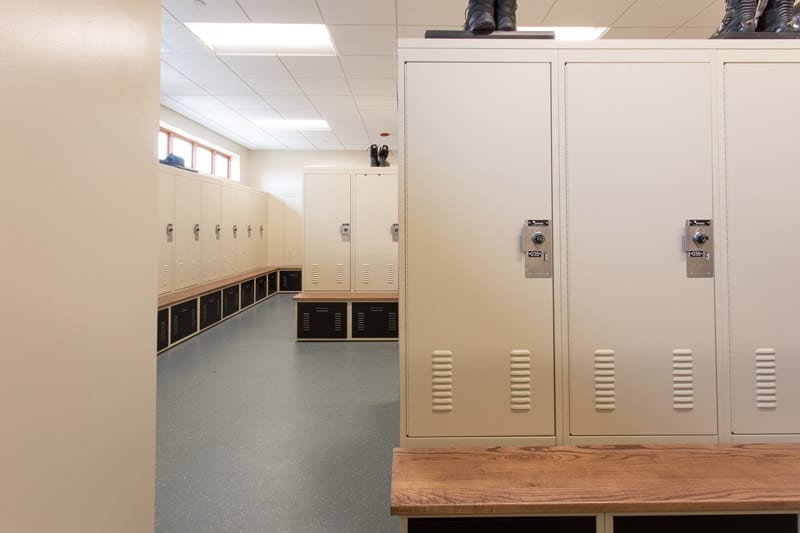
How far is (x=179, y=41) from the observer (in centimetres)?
398

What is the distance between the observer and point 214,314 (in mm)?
5848

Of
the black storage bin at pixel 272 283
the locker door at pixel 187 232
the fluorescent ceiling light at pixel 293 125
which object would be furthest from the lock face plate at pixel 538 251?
the black storage bin at pixel 272 283

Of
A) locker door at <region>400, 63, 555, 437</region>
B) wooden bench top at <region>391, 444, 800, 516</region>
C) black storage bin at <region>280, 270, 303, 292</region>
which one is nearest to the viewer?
wooden bench top at <region>391, 444, 800, 516</region>

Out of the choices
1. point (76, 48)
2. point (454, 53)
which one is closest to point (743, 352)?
point (454, 53)

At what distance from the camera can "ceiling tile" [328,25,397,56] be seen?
146 inches

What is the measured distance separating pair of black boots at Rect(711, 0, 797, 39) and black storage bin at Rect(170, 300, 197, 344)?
16.9 feet

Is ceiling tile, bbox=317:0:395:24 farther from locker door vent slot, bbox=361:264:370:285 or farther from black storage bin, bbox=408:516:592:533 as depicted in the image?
black storage bin, bbox=408:516:592:533

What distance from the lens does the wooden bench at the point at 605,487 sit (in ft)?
3.78

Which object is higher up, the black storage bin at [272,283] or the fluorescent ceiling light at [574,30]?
the fluorescent ceiling light at [574,30]

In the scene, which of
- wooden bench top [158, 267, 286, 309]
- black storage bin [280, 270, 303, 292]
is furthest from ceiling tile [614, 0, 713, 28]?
black storage bin [280, 270, 303, 292]

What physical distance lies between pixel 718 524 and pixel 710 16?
4.10m

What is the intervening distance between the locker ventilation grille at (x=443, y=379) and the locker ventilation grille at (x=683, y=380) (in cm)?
81

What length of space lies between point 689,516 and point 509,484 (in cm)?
54

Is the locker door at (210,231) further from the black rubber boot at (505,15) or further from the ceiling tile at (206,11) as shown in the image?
the black rubber boot at (505,15)
